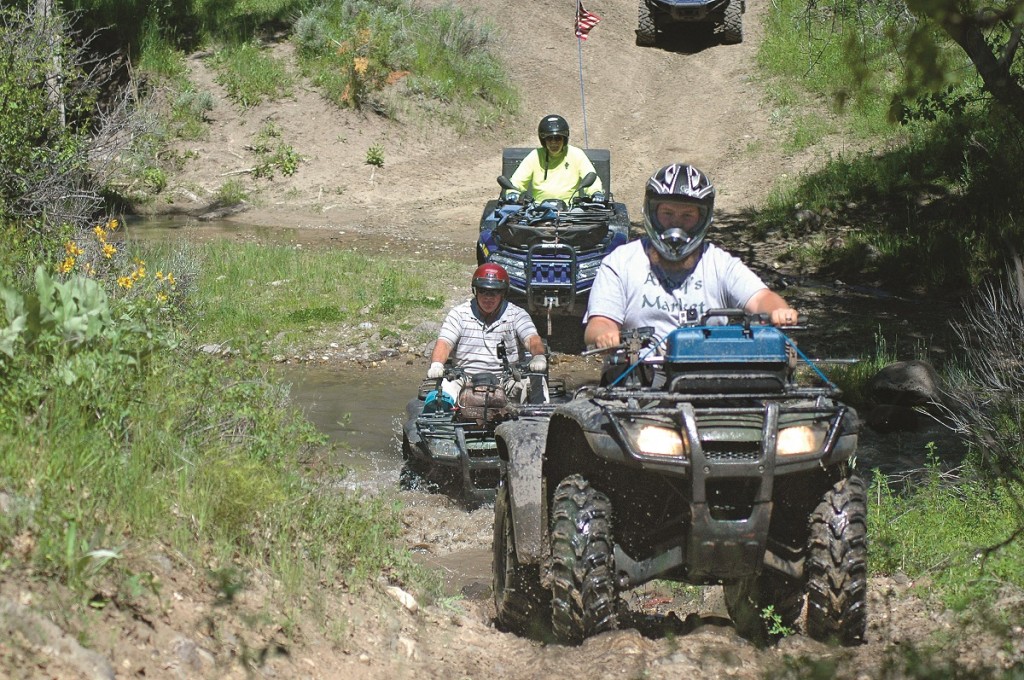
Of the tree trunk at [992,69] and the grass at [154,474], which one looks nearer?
the grass at [154,474]

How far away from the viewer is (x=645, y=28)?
25.8m

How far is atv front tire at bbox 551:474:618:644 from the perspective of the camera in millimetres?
4695

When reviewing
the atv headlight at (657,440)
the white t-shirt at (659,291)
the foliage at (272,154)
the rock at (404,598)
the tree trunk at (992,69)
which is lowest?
the rock at (404,598)

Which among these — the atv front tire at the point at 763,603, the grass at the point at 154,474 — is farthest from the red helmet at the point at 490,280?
the atv front tire at the point at 763,603

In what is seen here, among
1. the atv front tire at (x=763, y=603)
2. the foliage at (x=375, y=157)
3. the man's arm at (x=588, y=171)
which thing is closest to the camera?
the atv front tire at (x=763, y=603)

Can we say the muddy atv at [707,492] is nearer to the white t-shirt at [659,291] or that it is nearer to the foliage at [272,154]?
the white t-shirt at [659,291]

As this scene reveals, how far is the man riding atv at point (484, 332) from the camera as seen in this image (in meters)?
8.52

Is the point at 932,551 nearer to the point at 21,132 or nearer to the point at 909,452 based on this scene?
the point at 909,452

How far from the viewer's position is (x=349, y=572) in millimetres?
5336

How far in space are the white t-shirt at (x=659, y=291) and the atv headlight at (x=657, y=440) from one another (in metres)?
1.13

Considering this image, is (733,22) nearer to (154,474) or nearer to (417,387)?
(417,387)

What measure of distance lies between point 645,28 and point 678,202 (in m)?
21.1

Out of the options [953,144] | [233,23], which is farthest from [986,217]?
[233,23]

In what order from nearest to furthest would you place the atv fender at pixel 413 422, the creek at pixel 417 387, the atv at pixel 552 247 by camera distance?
the creek at pixel 417 387
the atv fender at pixel 413 422
the atv at pixel 552 247
